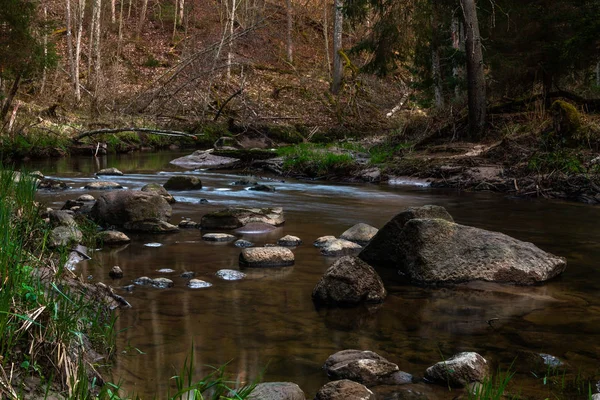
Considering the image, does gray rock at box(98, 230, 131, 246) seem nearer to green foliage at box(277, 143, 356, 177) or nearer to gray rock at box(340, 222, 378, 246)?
gray rock at box(340, 222, 378, 246)

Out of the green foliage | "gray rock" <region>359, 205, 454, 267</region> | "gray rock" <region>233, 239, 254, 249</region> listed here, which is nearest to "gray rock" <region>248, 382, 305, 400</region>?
"gray rock" <region>359, 205, 454, 267</region>

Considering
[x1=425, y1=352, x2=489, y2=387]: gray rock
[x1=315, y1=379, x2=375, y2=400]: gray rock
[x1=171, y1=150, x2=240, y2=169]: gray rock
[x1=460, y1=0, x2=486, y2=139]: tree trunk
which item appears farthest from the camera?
[x1=171, y1=150, x2=240, y2=169]: gray rock

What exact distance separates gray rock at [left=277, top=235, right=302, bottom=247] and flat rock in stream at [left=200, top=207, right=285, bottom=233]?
1277 millimetres

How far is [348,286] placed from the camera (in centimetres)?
588

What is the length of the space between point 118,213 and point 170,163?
11219 millimetres

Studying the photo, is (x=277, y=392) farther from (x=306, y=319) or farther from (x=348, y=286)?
(x=348, y=286)

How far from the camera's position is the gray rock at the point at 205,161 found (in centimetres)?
1977

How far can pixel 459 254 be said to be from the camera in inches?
264

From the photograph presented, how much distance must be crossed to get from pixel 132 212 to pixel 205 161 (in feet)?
35.8

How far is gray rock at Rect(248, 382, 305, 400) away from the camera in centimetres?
345

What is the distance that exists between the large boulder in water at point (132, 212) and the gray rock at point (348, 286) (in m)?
4.00

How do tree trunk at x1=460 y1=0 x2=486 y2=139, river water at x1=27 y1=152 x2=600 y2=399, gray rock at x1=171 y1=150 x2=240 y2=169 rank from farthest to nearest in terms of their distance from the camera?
gray rock at x1=171 y1=150 x2=240 y2=169
tree trunk at x1=460 y1=0 x2=486 y2=139
river water at x1=27 y1=152 x2=600 y2=399

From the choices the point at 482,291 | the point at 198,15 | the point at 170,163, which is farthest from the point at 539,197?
the point at 198,15

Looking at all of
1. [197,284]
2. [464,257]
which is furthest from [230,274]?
[464,257]
